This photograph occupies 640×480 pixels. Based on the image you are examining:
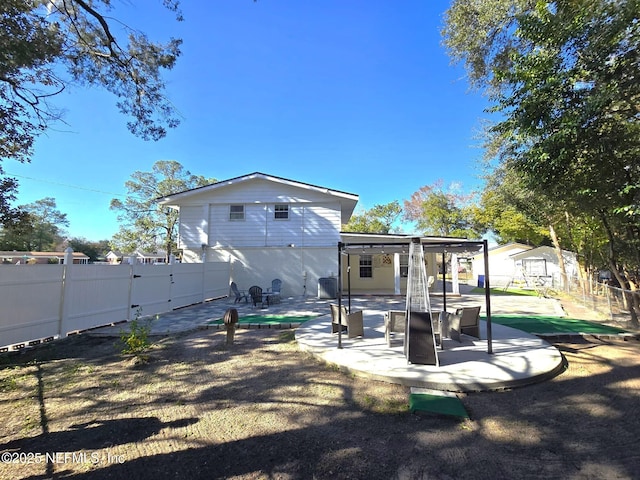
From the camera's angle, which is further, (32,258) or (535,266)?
(535,266)

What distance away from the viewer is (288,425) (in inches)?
122

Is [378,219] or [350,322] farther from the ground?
[378,219]

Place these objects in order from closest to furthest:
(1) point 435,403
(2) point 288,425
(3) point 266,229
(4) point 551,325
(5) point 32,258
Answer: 1. (2) point 288,425
2. (1) point 435,403
3. (4) point 551,325
4. (3) point 266,229
5. (5) point 32,258

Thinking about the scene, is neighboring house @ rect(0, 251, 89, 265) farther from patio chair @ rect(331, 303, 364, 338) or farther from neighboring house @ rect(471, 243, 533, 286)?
neighboring house @ rect(471, 243, 533, 286)

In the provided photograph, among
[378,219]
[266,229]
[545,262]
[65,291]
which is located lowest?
[65,291]

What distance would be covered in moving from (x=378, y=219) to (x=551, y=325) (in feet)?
110

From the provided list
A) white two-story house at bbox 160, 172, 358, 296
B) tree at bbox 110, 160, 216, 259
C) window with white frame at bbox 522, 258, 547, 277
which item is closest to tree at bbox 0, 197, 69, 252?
tree at bbox 110, 160, 216, 259

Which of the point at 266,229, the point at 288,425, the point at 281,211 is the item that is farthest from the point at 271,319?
the point at 281,211

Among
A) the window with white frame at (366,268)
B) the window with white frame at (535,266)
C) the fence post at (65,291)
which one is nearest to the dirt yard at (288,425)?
the fence post at (65,291)

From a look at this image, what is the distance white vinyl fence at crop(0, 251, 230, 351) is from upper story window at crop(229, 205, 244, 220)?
475 cm

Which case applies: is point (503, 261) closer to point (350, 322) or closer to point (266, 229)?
point (266, 229)

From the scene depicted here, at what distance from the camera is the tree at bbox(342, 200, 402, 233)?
40.2m

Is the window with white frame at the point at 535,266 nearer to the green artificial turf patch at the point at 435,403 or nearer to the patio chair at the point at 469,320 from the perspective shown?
the patio chair at the point at 469,320

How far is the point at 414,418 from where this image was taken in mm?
3256
